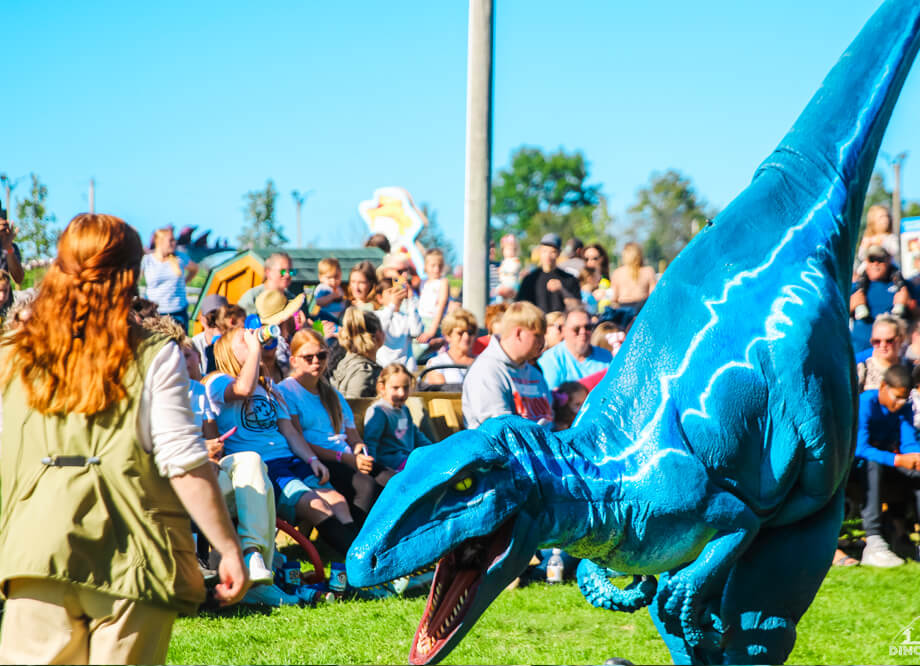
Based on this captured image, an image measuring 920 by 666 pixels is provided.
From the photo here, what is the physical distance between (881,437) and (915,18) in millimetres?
4280

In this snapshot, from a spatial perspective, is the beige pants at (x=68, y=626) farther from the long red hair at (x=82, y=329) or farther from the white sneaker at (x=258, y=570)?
the white sneaker at (x=258, y=570)

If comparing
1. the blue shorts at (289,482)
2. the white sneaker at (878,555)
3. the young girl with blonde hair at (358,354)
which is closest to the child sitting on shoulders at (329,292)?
the young girl with blonde hair at (358,354)

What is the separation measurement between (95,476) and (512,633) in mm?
3100

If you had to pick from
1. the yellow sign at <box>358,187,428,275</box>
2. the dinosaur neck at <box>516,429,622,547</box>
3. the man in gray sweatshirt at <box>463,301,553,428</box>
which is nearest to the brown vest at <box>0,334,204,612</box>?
the dinosaur neck at <box>516,429,622,547</box>

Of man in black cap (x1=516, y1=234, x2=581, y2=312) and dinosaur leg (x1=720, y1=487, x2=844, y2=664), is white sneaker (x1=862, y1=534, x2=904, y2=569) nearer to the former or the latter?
man in black cap (x1=516, y1=234, x2=581, y2=312)

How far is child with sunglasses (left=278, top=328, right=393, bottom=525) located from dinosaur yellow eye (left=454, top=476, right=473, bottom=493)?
394cm

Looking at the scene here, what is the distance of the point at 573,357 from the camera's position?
7645mm

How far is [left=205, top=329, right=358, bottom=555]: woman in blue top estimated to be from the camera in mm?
5984

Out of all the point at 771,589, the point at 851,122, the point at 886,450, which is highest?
the point at 851,122

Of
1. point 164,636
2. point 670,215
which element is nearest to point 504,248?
point 164,636

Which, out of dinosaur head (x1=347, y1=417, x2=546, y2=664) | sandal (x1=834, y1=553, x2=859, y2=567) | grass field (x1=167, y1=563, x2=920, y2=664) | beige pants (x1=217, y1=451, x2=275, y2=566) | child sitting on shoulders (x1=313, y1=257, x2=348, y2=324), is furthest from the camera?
child sitting on shoulders (x1=313, y1=257, x2=348, y2=324)

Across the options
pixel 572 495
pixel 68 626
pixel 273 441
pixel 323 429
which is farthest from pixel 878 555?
pixel 68 626

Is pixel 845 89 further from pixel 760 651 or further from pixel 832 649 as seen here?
pixel 832 649

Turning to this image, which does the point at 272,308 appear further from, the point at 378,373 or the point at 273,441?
the point at 273,441
